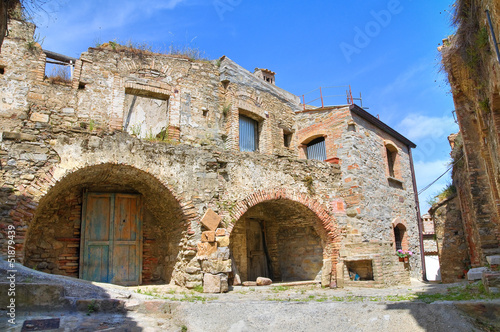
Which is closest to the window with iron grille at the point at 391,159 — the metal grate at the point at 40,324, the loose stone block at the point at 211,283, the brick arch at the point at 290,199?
the brick arch at the point at 290,199

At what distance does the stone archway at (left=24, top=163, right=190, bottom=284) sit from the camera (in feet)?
27.1

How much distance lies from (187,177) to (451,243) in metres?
9.78

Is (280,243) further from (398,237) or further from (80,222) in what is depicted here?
(80,222)

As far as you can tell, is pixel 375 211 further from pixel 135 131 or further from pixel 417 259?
pixel 135 131

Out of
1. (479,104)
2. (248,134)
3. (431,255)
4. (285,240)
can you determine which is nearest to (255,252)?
(285,240)

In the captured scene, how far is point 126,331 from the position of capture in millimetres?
4379

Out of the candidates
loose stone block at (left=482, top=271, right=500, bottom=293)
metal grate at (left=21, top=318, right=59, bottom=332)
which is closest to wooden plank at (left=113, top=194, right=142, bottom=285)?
metal grate at (left=21, top=318, right=59, bottom=332)

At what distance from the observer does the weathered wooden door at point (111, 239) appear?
8.78 m

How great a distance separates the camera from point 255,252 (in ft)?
38.1

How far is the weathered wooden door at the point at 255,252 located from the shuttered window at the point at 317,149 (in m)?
3.43

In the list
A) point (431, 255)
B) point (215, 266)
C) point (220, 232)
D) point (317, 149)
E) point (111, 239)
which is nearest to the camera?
point (215, 266)

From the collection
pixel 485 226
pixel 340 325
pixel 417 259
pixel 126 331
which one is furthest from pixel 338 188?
pixel 126 331

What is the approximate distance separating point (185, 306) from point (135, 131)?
23.5 ft

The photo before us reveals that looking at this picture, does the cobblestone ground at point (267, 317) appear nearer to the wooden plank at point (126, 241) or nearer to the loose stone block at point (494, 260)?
the loose stone block at point (494, 260)
